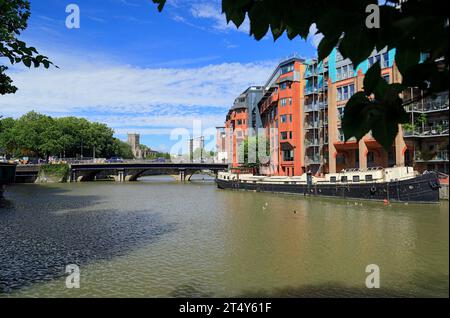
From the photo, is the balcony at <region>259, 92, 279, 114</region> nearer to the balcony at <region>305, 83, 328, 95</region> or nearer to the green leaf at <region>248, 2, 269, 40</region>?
the balcony at <region>305, 83, 328, 95</region>

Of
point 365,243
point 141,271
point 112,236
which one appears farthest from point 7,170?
point 365,243

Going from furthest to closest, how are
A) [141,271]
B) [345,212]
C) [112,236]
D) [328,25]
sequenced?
[345,212] → [112,236] → [141,271] → [328,25]

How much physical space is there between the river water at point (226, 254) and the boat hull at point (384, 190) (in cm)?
545

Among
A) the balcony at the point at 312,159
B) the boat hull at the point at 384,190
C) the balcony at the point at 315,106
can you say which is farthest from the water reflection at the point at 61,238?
the balcony at the point at 315,106

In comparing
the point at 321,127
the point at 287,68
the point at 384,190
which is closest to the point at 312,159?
the point at 321,127

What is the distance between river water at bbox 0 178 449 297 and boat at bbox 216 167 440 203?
5.60 meters

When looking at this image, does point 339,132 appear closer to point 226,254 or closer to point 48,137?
point 226,254

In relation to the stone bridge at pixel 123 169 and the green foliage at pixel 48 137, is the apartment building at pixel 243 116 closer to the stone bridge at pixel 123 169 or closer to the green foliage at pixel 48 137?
the stone bridge at pixel 123 169

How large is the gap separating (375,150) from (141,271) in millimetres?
44133

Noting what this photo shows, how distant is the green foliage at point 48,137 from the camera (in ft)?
347

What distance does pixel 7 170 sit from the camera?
165ft

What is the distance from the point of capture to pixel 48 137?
107500 mm
